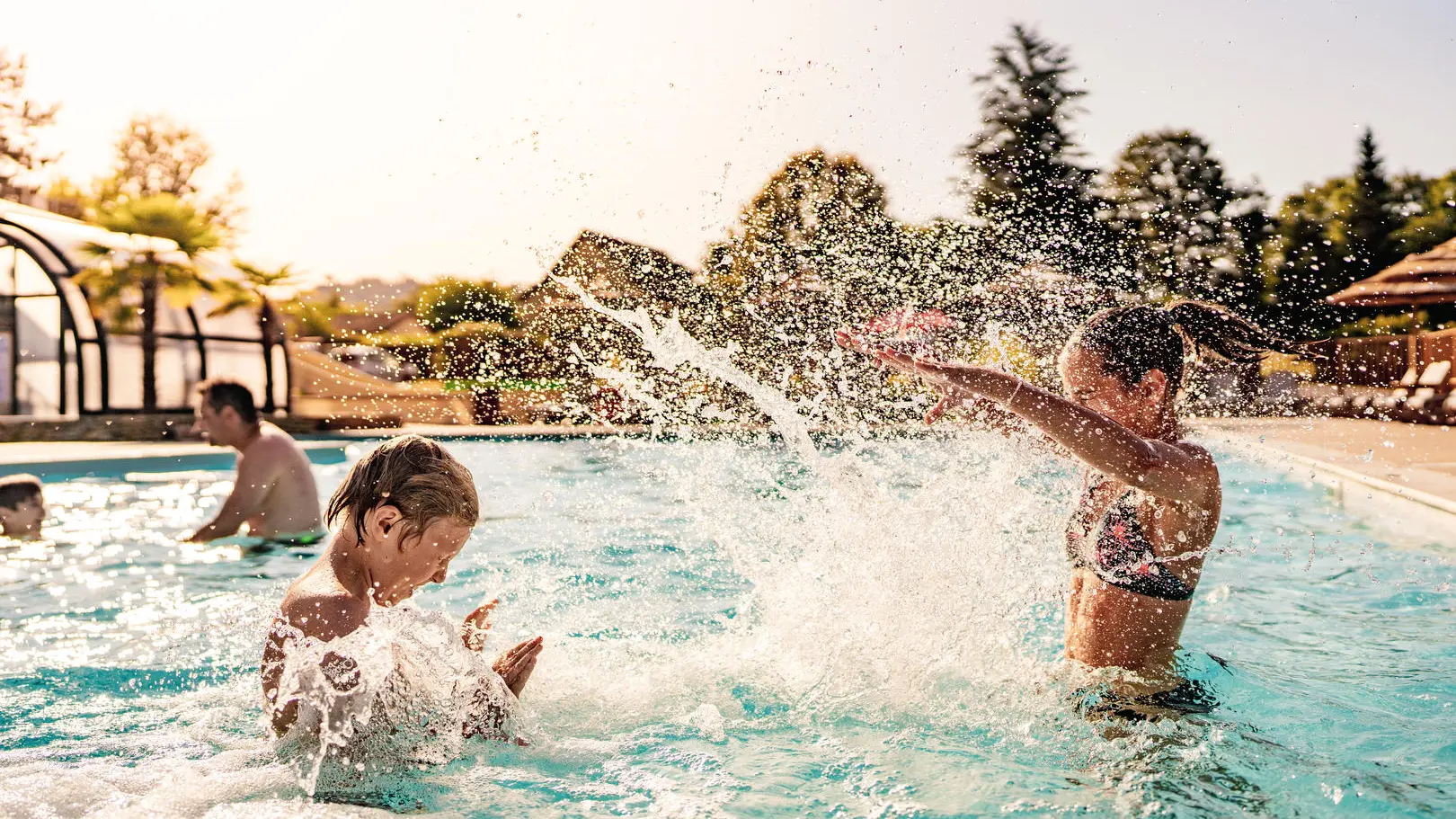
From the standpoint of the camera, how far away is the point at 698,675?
14.1ft

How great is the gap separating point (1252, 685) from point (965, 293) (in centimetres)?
1714

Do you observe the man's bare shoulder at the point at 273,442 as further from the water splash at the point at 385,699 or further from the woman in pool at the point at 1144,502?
the woman in pool at the point at 1144,502

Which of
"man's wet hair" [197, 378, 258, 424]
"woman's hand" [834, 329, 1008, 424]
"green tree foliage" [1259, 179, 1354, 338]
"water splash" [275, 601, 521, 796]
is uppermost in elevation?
"green tree foliage" [1259, 179, 1354, 338]

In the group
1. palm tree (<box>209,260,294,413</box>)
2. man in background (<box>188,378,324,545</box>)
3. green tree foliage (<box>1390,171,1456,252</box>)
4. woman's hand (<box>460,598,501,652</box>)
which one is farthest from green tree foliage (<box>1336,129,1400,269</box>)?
woman's hand (<box>460,598,501,652</box>)

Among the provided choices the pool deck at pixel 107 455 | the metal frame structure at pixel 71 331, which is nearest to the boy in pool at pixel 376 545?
the pool deck at pixel 107 455

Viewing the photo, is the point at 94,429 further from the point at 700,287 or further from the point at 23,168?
the point at 23,168

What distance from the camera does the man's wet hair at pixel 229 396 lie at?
23.2 ft

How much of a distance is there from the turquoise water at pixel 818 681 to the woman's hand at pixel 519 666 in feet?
0.78

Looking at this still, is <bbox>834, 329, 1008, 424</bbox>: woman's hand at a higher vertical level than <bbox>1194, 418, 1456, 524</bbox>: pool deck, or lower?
higher

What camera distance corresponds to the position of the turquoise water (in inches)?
119

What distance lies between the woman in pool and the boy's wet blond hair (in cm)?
111

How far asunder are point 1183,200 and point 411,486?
159ft

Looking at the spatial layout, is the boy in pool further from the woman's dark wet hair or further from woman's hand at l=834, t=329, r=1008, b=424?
the woman's dark wet hair

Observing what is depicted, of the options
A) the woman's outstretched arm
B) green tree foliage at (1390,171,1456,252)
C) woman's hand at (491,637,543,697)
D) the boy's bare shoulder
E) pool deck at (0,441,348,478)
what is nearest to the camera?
the boy's bare shoulder
